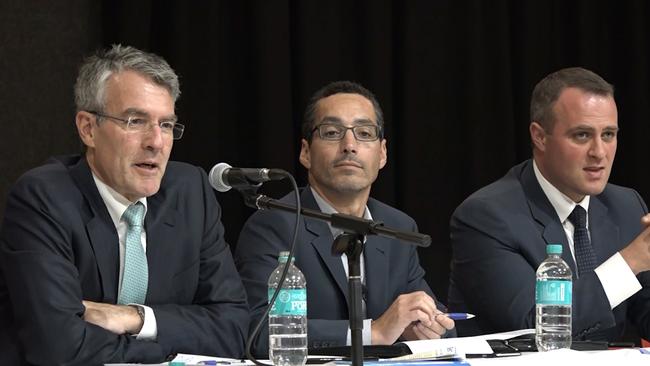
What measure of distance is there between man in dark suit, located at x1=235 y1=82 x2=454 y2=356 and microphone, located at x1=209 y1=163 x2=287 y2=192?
3.42 feet

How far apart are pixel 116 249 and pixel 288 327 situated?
557 millimetres

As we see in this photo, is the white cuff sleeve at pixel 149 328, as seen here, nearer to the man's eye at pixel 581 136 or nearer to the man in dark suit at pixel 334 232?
the man in dark suit at pixel 334 232

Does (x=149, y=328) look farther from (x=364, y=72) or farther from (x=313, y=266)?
(x=364, y=72)

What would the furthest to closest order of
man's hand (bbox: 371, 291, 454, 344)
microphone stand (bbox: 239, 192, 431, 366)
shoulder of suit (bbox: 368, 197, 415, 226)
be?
1. shoulder of suit (bbox: 368, 197, 415, 226)
2. man's hand (bbox: 371, 291, 454, 344)
3. microphone stand (bbox: 239, 192, 431, 366)

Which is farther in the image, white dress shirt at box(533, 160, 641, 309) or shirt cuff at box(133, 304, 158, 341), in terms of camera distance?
white dress shirt at box(533, 160, 641, 309)

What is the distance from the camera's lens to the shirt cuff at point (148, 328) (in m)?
3.18

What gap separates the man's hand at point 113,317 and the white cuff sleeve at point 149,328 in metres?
0.01

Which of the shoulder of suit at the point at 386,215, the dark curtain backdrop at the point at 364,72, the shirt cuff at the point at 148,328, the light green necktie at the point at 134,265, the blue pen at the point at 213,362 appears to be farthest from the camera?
the dark curtain backdrop at the point at 364,72

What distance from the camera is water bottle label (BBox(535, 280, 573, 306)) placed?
11.0 ft

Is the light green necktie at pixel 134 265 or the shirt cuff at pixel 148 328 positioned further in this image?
the light green necktie at pixel 134 265

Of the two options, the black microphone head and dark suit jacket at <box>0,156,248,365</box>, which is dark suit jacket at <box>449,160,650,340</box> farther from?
the black microphone head

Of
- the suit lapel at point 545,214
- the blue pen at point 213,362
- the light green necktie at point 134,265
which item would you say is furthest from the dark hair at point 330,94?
the blue pen at point 213,362

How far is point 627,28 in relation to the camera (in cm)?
575

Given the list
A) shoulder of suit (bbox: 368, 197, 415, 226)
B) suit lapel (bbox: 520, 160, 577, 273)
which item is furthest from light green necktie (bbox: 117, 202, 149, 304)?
suit lapel (bbox: 520, 160, 577, 273)
